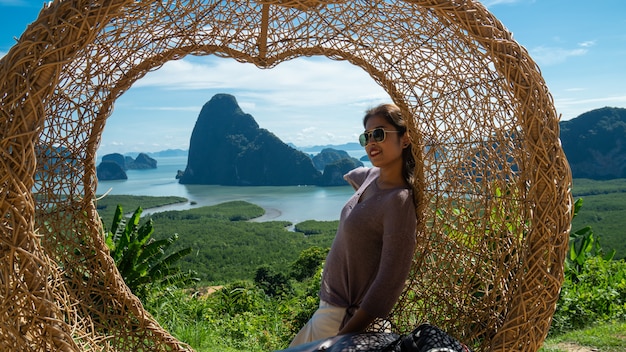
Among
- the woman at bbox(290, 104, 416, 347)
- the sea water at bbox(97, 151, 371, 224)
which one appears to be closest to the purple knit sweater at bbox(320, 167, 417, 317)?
the woman at bbox(290, 104, 416, 347)

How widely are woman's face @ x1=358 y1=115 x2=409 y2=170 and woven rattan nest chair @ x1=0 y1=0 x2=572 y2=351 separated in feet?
0.80

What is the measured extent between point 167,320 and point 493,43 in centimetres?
314

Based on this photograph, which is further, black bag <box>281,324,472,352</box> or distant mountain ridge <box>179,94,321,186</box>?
distant mountain ridge <box>179,94,321,186</box>

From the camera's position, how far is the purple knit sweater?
6.53 ft

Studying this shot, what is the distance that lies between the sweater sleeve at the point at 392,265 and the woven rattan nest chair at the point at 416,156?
0.40 metres

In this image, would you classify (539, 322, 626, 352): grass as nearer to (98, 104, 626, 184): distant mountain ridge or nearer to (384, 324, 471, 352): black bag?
(384, 324, 471, 352): black bag

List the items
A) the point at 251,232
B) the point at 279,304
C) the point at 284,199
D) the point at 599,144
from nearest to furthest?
the point at 279,304
the point at 251,232
the point at 599,144
the point at 284,199

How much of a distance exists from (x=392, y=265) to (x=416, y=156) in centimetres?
72

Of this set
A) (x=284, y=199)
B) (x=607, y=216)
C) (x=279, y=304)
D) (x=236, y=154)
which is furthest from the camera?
(x=236, y=154)

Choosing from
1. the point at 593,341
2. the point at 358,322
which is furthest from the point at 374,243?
the point at 593,341

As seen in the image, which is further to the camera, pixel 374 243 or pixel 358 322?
pixel 374 243

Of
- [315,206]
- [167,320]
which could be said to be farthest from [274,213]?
[167,320]

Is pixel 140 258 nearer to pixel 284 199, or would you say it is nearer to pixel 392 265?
pixel 392 265

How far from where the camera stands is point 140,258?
4.55 metres
